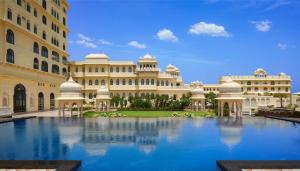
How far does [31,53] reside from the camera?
3700 centimetres

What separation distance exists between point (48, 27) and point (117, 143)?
112ft

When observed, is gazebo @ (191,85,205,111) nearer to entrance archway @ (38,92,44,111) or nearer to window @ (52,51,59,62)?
entrance archway @ (38,92,44,111)

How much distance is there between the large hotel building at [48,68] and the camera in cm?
3142

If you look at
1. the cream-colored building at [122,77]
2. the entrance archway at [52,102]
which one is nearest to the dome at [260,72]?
the cream-colored building at [122,77]

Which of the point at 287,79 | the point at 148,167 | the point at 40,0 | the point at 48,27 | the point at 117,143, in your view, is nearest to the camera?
the point at 148,167

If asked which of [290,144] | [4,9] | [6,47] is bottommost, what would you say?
[290,144]

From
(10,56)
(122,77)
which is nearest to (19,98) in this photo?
(10,56)

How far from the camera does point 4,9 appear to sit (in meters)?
30.2

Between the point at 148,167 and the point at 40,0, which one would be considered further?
the point at 40,0

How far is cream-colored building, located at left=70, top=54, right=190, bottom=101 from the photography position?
170 ft

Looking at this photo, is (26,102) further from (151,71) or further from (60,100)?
(151,71)

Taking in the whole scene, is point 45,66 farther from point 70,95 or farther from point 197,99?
point 197,99

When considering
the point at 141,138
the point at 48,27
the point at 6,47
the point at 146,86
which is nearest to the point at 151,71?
the point at 146,86

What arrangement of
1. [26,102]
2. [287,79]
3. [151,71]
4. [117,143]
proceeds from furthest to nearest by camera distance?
[287,79] → [151,71] → [26,102] → [117,143]
